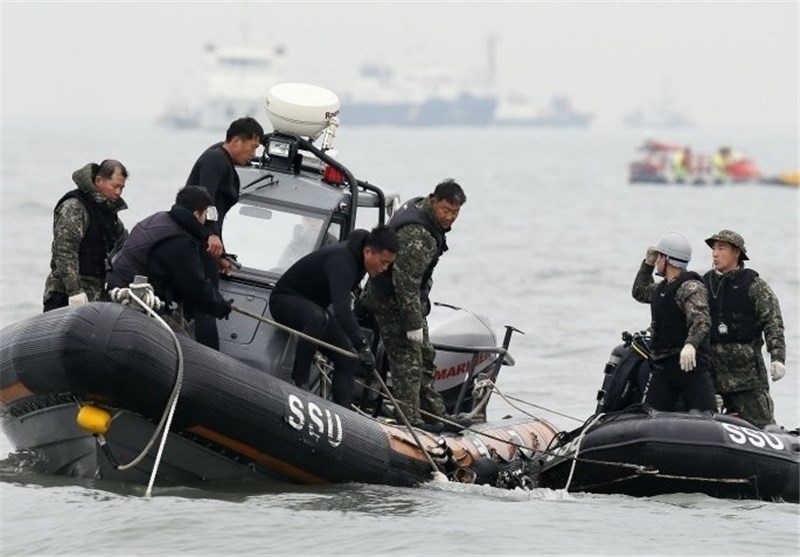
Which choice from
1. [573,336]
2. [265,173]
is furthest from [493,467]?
[573,336]

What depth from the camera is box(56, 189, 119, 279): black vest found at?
35.6ft

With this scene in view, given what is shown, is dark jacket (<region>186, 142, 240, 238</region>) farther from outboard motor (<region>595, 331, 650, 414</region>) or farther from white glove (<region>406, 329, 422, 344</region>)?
outboard motor (<region>595, 331, 650, 414</region>)

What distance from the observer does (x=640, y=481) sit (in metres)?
10.7

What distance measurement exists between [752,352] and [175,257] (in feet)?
13.0

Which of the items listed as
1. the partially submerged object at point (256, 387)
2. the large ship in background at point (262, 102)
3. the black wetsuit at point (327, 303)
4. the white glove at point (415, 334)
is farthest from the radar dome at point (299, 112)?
the large ship in background at point (262, 102)

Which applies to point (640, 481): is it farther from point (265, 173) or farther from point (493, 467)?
point (265, 173)

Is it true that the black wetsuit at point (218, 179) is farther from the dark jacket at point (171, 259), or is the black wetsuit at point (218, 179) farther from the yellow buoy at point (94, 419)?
the yellow buoy at point (94, 419)

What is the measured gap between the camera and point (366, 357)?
1038 cm

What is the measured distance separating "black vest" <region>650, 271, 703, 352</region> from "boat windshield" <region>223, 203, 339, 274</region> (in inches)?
84.2

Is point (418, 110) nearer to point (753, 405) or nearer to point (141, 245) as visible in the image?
point (753, 405)

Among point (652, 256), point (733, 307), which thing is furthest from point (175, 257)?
point (733, 307)

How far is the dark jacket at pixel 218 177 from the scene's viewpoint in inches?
425

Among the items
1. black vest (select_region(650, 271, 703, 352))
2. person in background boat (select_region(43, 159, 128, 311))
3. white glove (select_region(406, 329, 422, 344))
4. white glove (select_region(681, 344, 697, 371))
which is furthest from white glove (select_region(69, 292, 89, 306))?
white glove (select_region(681, 344, 697, 371))

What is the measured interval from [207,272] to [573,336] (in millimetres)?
11310
